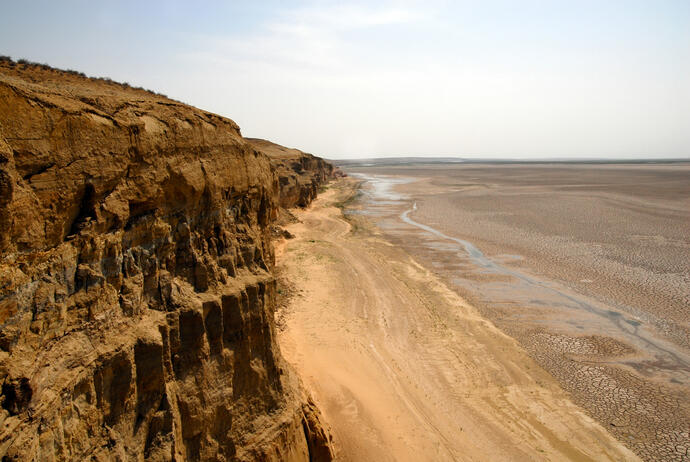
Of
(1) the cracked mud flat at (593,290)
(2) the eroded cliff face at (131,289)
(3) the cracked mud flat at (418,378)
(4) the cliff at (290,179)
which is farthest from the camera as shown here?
(4) the cliff at (290,179)

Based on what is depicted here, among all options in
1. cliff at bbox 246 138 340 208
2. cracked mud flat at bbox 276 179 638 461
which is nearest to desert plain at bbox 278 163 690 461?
cracked mud flat at bbox 276 179 638 461

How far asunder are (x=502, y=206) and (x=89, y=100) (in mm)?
56387

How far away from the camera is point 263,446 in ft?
27.0

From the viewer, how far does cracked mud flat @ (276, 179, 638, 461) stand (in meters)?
11.7

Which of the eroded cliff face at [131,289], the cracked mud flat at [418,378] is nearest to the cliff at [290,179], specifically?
the cracked mud flat at [418,378]

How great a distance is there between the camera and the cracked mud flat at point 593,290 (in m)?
14.6

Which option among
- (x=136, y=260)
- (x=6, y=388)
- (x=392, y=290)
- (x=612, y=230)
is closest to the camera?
(x=6, y=388)

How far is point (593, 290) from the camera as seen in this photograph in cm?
2472

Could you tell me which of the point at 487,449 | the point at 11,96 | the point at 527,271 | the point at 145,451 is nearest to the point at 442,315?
the point at 487,449

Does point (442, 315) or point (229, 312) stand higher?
point (229, 312)

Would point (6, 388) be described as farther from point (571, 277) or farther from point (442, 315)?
point (571, 277)

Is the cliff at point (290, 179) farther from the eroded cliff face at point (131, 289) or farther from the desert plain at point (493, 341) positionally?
the eroded cliff face at point (131, 289)

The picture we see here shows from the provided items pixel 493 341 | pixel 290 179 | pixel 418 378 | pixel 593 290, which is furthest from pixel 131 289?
pixel 290 179

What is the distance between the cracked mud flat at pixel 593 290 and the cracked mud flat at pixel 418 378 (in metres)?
1.28
